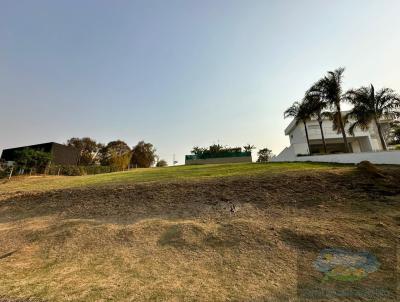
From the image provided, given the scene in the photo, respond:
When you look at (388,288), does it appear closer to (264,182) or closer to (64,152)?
(264,182)

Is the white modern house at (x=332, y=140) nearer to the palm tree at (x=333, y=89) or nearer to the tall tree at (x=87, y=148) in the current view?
the palm tree at (x=333, y=89)

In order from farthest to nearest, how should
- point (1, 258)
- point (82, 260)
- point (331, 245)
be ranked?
point (1, 258) < point (82, 260) < point (331, 245)

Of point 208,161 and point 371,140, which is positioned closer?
point 371,140

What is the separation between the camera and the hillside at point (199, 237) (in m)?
5.01

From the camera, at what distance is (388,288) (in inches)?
175

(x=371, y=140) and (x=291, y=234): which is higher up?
(x=371, y=140)

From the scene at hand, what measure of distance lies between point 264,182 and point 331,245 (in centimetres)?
554

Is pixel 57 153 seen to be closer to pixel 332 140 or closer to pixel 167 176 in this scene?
pixel 167 176

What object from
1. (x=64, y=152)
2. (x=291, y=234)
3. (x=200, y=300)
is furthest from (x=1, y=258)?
(x=64, y=152)

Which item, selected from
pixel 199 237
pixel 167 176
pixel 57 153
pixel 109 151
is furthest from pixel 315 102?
pixel 109 151

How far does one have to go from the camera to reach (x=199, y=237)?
7203 mm

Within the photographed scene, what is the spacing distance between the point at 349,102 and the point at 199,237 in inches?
1068

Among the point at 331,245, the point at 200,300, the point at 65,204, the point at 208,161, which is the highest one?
the point at 208,161

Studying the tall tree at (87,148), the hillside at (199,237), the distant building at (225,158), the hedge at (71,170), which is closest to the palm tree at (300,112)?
the distant building at (225,158)
